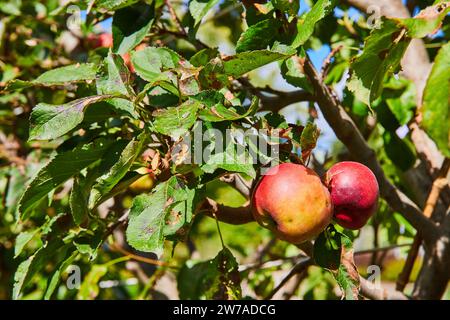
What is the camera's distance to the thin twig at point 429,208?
121 centimetres

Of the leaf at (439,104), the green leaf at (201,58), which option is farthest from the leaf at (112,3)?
the leaf at (439,104)

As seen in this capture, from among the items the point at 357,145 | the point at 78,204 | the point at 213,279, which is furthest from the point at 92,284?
the point at 357,145

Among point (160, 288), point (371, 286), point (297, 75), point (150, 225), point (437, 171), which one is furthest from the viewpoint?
point (160, 288)

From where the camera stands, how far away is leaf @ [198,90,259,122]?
71 cm

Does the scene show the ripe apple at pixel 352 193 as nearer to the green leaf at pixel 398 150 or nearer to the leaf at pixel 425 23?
the leaf at pixel 425 23

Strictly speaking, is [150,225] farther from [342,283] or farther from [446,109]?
[446,109]

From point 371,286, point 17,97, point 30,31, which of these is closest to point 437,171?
point 371,286

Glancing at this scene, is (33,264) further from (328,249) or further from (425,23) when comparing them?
(425,23)

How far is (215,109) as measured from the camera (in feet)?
2.37

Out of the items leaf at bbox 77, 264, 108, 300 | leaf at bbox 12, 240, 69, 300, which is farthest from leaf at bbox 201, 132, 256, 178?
leaf at bbox 77, 264, 108, 300

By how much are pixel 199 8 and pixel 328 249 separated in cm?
40

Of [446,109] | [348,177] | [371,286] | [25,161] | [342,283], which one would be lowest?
[25,161]
